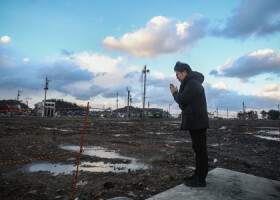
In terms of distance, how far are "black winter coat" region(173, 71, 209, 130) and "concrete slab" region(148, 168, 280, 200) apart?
980 mm

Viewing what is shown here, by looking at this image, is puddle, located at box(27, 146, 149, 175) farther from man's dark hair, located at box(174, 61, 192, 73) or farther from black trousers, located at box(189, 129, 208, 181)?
man's dark hair, located at box(174, 61, 192, 73)

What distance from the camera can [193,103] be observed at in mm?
2898

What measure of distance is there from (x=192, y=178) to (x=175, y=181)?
0.81 metres

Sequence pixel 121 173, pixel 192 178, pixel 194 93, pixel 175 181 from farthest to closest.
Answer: pixel 121 173
pixel 175 181
pixel 192 178
pixel 194 93

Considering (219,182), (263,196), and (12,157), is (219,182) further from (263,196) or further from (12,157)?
(12,157)

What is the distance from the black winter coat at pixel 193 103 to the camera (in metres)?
2.82

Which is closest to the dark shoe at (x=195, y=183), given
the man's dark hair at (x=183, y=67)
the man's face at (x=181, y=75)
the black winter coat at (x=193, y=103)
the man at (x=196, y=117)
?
the man at (x=196, y=117)

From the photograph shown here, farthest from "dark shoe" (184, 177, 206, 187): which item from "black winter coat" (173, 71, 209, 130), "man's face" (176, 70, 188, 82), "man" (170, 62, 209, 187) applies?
"man's face" (176, 70, 188, 82)

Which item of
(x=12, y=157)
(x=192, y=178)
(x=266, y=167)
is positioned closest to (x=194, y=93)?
(x=192, y=178)

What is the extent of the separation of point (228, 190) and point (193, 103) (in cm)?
149

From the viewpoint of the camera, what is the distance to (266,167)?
5.24 metres

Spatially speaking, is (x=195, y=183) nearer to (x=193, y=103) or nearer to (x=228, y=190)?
(x=228, y=190)

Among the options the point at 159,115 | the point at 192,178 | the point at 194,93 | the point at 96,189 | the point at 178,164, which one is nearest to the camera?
the point at 194,93

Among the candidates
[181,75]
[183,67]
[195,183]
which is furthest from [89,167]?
[183,67]
